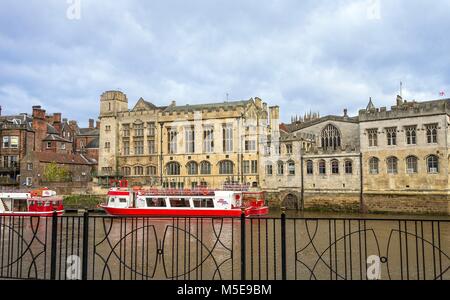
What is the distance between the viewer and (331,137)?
53.6 metres

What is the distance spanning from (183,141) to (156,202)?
59.1 ft

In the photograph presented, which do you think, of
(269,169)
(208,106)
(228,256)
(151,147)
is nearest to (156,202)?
(269,169)

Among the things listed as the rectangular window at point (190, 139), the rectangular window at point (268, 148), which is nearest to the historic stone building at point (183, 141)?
the rectangular window at point (190, 139)

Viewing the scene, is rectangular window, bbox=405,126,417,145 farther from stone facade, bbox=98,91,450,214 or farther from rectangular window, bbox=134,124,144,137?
rectangular window, bbox=134,124,144,137

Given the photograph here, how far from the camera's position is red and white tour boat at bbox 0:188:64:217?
40875mm

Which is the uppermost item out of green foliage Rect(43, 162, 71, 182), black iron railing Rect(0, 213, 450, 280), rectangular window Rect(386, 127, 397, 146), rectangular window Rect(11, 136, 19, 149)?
rectangular window Rect(11, 136, 19, 149)

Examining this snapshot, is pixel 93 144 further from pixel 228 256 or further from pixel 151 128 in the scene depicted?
pixel 228 256

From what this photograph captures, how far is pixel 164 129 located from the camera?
196 feet

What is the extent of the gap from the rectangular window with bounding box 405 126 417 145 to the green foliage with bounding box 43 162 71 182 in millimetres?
45787

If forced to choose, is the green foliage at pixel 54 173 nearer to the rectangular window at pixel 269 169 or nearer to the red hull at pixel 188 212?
the red hull at pixel 188 212

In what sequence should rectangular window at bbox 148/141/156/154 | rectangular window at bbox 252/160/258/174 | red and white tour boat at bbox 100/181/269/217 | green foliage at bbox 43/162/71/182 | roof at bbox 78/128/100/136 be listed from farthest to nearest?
roof at bbox 78/128/100/136
rectangular window at bbox 148/141/156/154
green foliage at bbox 43/162/71/182
rectangular window at bbox 252/160/258/174
red and white tour boat at bbox 100/181/269/217

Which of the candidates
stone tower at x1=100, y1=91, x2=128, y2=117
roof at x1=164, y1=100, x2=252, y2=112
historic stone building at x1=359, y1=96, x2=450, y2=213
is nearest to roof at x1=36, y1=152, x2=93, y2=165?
stone tower at x1=100, y1=91, x2=128, y2=117

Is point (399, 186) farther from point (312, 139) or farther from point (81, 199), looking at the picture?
point (81, 199)

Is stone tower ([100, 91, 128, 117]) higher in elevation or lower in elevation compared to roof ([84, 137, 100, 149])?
higher
